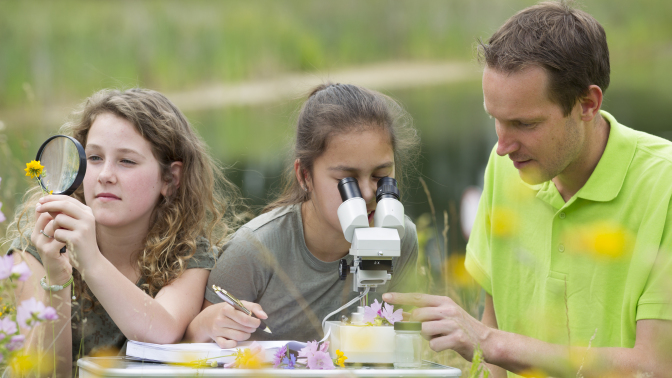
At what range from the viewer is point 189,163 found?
8.50ft

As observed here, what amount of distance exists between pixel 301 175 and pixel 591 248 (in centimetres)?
103

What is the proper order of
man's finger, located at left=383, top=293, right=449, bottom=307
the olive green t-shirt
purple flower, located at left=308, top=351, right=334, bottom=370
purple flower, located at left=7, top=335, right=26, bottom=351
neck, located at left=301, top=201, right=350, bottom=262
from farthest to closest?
1. neck, located at left=301, top=201, right=350, bottom=262
2. the olive green t-shirt
3. man's finger, located at left=383, top=293, right=449, bottom=307
4. purple flower, located at left=308, top=351, right=334, bottom=370
5. purple flower, located at left=7, top=335, right=26, bottom=351

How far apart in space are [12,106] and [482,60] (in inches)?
248

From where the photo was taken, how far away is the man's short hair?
222 cm

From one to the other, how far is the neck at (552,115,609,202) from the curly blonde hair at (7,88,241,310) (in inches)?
51.2


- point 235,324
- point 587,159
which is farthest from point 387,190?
point 587,159

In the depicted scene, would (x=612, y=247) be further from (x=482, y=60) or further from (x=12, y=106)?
(x=12, y=106)

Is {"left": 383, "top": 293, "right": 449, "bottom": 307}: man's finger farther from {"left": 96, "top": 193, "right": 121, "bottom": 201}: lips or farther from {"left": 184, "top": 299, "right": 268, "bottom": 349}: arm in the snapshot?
{"left": 96, "top": 193, "right": 121, "bottom": 201}: lips

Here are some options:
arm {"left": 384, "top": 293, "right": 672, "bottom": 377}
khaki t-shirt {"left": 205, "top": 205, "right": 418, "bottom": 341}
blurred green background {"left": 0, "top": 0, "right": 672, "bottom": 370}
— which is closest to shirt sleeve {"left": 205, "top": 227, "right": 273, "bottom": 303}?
khaki t-shirt {"left": 205, "top": 205, "right": 418, "bottom": 341}

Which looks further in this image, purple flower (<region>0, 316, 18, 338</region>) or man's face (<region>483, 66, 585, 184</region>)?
man's face (<region>483, 66, 585, 184</region>)

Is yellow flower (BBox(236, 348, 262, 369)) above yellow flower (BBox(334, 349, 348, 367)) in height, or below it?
above

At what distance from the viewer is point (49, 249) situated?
183 cm

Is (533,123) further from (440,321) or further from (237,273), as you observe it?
(237,273)

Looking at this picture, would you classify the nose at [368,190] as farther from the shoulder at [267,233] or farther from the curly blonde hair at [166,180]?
the curly blonde hair at [166,180]
